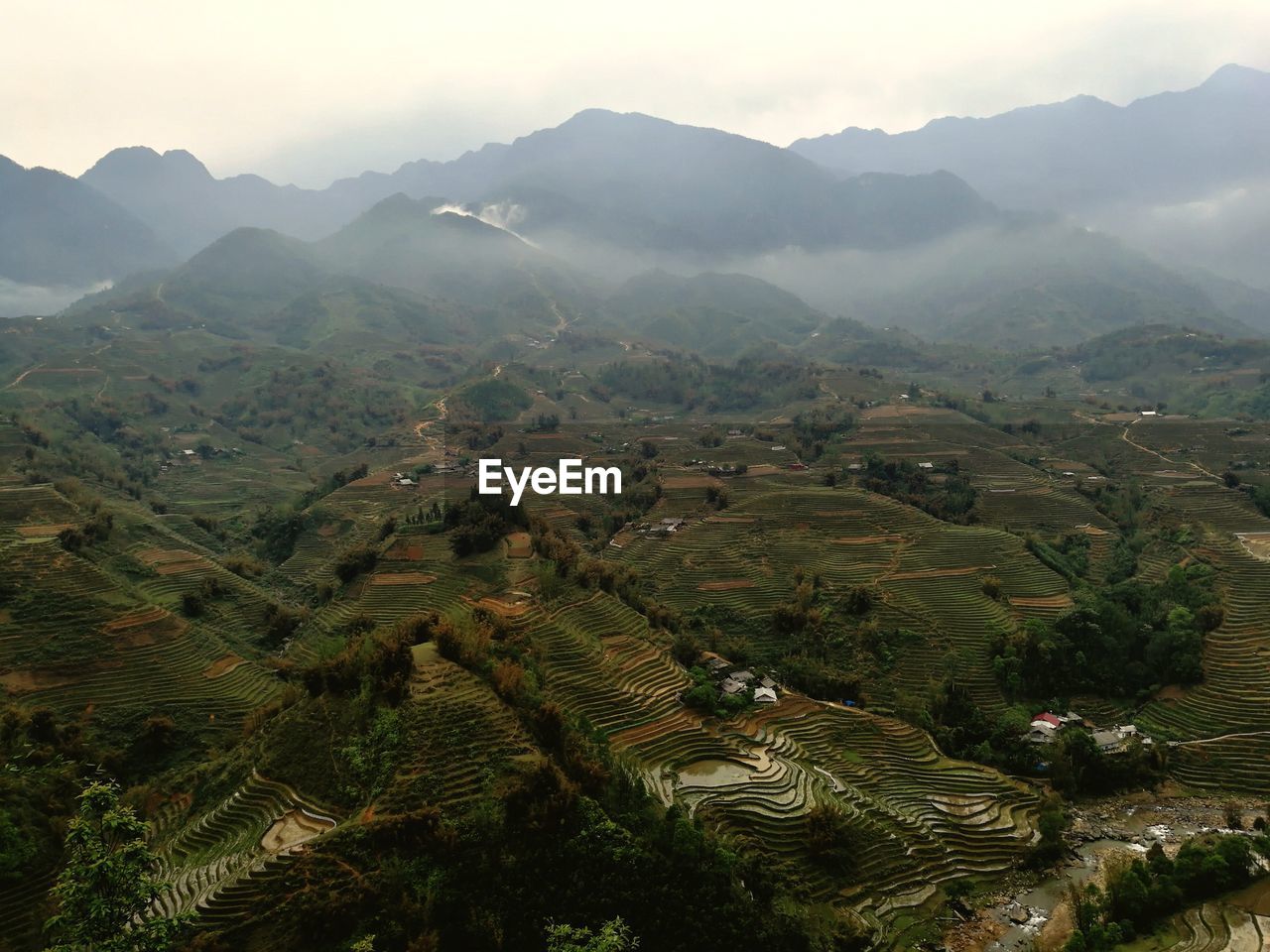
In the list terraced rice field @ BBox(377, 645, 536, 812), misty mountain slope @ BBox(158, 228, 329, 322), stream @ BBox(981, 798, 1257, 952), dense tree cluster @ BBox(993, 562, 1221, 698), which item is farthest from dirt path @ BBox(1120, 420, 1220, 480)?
misty mountain slope @ BBox(158, 228, 329, 322)

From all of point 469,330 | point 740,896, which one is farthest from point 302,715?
point 469,330

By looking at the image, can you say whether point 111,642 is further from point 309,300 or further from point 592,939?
point 309,300

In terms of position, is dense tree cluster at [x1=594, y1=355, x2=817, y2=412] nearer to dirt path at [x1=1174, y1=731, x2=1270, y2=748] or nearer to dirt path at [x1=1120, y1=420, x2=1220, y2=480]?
dirt path at [x1=1120, y1=420, x2=1220, y2=480]

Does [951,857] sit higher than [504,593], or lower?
lower

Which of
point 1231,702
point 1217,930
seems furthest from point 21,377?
point 1231,702

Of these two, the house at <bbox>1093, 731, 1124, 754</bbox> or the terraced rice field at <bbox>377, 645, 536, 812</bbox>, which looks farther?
the house at <bbox>1093, 731, 1124, 754</bbox>

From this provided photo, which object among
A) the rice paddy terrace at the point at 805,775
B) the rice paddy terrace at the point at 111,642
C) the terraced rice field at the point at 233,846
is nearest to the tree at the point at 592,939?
the terraced rice field at the point at 233,846

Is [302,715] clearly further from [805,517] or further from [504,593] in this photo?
[805,517]

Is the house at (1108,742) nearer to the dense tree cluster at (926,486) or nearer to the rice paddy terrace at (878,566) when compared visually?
the rice paddy terrace at (878,566)
